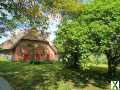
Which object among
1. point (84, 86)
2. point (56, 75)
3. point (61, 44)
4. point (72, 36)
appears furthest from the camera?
point (61, 44)

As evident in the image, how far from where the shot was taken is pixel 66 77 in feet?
105

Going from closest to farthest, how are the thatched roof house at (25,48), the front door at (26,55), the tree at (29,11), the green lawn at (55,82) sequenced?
the tree at (29,11) < the green lawn at (55,82) < the thatched roof house at (25,48) < the front door at (26,55)

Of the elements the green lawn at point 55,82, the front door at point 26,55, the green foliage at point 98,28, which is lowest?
the green lawn at point 55,82

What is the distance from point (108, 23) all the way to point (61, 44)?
801cm

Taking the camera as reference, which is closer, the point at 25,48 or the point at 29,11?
the point at 29,11

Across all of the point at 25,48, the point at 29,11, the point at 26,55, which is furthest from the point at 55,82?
the point at 25,48


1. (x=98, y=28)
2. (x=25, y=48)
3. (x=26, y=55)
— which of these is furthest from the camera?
(x=25, y=48)

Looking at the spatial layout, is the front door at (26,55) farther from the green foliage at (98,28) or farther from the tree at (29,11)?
the tree at (29,11)

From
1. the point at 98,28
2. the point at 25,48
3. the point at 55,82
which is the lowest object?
the point at 55,82

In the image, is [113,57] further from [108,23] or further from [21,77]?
[21,77]

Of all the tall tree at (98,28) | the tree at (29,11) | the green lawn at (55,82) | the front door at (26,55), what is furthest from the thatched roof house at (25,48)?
the tree at (29,11)

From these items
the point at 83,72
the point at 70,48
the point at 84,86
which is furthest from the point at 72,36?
the point at 83,72

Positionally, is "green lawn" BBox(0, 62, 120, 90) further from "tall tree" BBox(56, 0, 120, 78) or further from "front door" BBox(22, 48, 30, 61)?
"front door" BBox(22, 48, 30, 61)

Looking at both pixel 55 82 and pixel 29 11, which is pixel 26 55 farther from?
pixel 29 11
